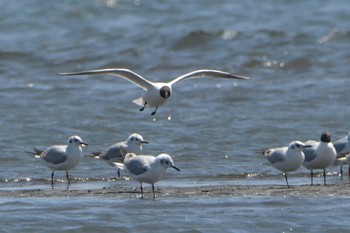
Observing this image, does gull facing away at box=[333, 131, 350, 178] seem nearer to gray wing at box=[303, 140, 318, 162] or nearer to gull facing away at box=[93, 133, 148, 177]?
gray wing at box=[303, 140, 318, 162]

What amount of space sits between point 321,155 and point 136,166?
2.69 m

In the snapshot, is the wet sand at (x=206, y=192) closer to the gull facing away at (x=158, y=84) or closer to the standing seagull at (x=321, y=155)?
the standing seagull at (x=321, y=155)

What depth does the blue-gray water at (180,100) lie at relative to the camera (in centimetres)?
1176

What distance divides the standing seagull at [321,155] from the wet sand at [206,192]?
0.59 meters

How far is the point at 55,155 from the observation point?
49.0ft

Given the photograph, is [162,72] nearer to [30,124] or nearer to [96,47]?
[96,47]

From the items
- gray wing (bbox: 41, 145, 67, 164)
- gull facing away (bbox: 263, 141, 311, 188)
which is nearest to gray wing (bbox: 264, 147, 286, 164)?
gull facing away (bbox: 263, 141, 311, 188)

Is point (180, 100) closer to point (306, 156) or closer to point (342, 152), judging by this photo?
point (342, 152)

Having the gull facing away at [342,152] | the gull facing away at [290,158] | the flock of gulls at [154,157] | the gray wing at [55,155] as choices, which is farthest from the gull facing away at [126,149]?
the gull facing away at [342,152]

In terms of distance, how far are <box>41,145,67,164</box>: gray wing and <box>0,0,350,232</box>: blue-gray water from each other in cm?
40

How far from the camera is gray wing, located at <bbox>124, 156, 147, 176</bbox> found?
43.7 ft

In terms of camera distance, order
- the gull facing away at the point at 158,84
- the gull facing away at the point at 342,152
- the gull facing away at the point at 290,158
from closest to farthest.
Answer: the gull facing away at the point at 290,158, the gull facing away at the point at 342,152, the gull facing away at the point at 158,84

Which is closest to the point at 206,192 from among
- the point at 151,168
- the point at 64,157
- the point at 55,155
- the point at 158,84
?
the point at 151,168

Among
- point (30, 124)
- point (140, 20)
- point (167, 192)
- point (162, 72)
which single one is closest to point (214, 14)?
point (140, 20)
